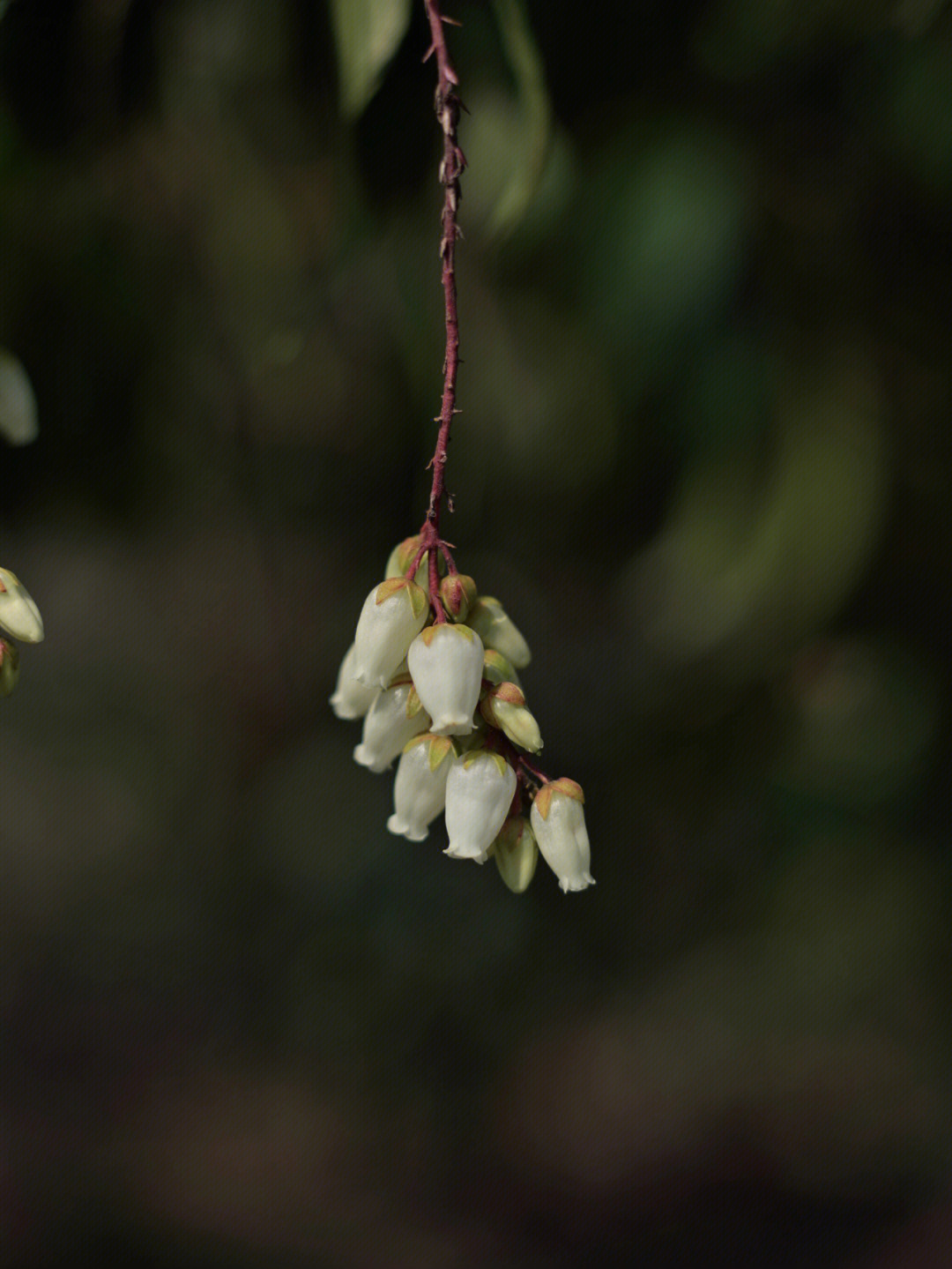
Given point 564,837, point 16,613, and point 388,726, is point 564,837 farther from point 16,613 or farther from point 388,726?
point 16,613

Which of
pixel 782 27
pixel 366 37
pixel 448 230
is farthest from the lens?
pixel 782 27

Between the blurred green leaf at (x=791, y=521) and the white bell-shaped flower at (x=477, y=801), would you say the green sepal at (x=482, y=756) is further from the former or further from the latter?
the blurred green leaf at (x=791, y=521)

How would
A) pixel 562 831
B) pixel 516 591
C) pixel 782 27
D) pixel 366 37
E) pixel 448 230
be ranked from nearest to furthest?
pixel 448 230
pixel 562 831
pixel 366 37
pixel 782 27
pixel 516 591

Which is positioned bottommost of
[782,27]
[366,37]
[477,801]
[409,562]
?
[477,801]

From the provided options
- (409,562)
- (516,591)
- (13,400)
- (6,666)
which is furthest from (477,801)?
(516,591)

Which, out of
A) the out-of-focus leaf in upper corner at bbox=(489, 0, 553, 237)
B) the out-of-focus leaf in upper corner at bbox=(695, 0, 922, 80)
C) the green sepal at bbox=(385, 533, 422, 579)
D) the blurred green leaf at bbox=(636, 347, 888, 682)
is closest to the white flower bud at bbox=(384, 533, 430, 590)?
the green sepal at bbox=(385, 533, 422, 579)

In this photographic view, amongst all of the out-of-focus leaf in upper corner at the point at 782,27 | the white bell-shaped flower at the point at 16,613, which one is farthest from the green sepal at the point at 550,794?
the out-of-focus leaf in upper corner at the point at 782,27

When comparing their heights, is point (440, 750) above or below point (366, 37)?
below
